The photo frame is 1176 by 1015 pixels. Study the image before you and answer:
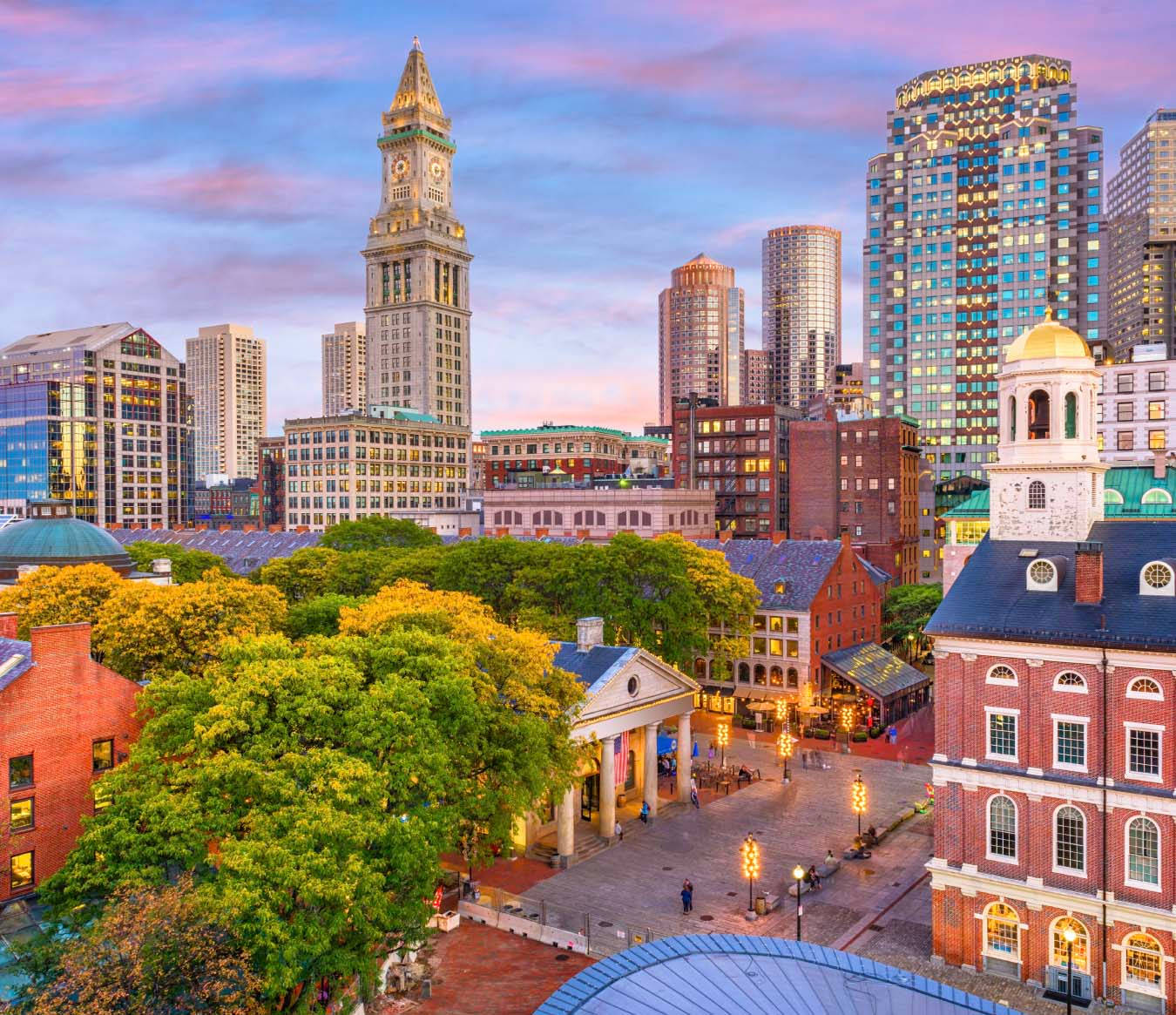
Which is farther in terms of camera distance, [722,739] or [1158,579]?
[722,739]

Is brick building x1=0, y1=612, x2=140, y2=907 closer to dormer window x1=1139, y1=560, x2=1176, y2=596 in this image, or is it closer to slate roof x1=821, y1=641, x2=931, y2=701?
dormer window x1=1139, y1=560, x2=1176, y2=596

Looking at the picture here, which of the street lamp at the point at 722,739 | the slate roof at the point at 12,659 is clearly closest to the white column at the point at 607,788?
the street lamp at the point at 722,739

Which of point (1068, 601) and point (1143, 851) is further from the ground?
point (1068, 601)

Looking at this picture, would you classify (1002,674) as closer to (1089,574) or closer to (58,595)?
(1089,574)

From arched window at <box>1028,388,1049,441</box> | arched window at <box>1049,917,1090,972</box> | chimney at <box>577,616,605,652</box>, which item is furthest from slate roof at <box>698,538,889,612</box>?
arched window at <box>1049,917,1090,972</box>

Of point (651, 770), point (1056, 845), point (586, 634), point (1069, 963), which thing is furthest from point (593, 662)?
point (1069, 963)

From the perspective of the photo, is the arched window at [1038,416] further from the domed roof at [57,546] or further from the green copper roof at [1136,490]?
the domed roof at [57,546]

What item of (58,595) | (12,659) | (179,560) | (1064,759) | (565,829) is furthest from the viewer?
(179,560)

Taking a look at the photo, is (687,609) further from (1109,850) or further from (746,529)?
(746,529)
